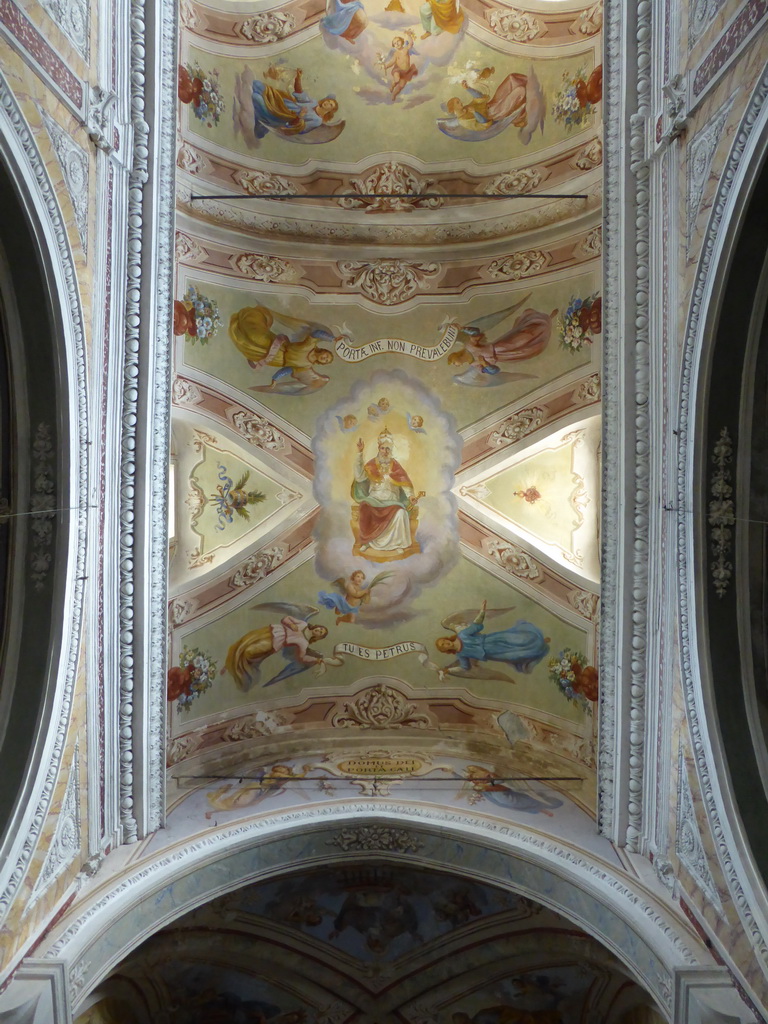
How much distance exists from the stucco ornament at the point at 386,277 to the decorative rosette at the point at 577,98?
212 cm

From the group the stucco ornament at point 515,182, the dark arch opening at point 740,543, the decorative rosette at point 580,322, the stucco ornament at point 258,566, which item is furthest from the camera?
the stucco ornament at point 258,566

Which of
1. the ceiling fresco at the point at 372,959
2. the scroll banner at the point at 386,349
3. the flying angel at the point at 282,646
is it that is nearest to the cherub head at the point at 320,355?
the scroll banner at the point at 386,349

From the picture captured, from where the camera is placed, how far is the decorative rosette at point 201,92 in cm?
984

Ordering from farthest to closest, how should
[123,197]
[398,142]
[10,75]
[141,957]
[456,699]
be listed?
[456,699], [398,142], [141,957], [123,197], [10,75]

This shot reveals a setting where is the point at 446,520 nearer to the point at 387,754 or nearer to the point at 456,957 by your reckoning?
the point at 387,754

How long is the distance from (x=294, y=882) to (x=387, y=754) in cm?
183

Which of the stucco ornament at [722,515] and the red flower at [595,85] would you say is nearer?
the stucco ornament at [722,515]

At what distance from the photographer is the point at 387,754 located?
1138 centimetres

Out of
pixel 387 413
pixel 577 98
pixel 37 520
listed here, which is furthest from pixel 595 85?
pixel 37 520

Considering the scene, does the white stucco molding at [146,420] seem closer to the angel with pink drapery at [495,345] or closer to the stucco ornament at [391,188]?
the stucco ornament at [391,188]

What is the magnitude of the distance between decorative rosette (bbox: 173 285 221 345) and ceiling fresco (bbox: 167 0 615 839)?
26mm

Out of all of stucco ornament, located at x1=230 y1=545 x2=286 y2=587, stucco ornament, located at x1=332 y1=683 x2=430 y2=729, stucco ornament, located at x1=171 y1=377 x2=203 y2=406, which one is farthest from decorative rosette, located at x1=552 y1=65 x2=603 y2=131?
stucco ornament, located at x1=332 y1=683 x2=430 y2=729

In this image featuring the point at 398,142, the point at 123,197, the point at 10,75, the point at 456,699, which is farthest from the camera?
the point at 456,699

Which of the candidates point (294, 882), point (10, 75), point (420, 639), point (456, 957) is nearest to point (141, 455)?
point (10, 75)
